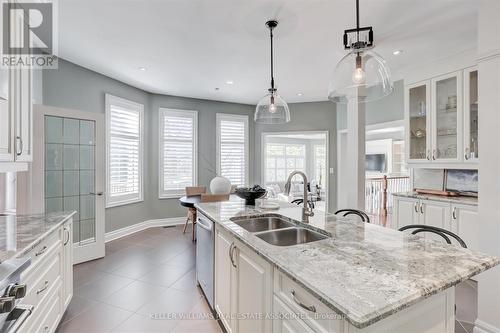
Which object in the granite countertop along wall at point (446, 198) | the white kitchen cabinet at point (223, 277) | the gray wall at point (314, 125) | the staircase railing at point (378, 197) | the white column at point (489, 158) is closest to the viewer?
the white kitchen cabinet at point (223, 277)

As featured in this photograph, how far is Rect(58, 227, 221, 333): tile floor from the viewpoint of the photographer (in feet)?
7.04

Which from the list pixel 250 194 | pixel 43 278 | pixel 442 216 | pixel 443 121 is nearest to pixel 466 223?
pixel 442 216

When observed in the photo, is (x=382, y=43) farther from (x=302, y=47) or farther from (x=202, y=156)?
(x=202, y=156)

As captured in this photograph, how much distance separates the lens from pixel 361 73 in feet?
5.32

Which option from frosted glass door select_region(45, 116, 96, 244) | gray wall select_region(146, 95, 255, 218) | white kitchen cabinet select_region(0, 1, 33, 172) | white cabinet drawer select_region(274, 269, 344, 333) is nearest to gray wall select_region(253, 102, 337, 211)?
gray wall select_region(146, 95, 255, 218)

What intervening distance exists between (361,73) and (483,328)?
2228 mm

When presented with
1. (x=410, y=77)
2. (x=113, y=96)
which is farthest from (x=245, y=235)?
(x=113, y=96)

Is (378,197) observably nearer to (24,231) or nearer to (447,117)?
(447,117)

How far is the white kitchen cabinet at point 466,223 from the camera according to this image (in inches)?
105

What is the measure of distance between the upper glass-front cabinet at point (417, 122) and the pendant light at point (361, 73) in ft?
7.03

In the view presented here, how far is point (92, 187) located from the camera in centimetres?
360

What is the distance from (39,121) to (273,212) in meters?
3.06

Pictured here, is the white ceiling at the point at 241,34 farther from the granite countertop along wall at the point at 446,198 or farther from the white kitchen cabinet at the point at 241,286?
the white kitchen cabinet at the point at 241,286

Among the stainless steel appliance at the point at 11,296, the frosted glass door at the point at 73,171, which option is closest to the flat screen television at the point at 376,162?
the frosted glass door at the point at 73,171
